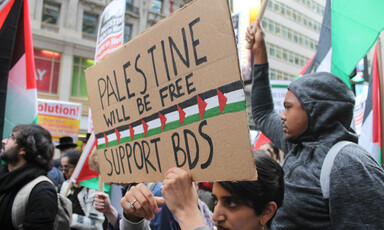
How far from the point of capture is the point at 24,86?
331 centimetres

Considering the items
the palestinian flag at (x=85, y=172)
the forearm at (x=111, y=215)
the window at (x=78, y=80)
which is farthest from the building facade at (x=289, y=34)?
the forearm at (x=111, y=215)

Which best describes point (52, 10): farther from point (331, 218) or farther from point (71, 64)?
point (331, 218)

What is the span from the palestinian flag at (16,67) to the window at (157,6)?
799 inches

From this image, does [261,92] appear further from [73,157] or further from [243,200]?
[73,157]

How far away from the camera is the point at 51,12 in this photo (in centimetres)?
1894

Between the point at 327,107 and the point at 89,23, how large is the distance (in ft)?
67.6

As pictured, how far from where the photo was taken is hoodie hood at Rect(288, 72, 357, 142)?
68.2 inches

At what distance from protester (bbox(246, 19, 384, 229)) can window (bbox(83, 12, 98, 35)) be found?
20181 millimetres

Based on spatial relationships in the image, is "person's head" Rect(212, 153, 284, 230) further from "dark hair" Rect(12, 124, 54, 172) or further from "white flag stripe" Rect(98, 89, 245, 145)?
"dark hair" Rect(12, 124, 54, 172)

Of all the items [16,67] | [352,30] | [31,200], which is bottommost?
[31,200]

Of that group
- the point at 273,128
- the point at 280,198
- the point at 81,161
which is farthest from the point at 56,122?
the point at 280,198

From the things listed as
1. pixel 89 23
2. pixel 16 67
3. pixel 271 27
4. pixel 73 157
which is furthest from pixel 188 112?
pixel 271 27

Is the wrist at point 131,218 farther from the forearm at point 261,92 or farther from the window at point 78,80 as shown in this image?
the window at point 78,80

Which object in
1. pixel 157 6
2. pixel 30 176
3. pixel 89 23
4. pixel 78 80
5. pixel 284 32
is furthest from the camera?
pixel 284 32
